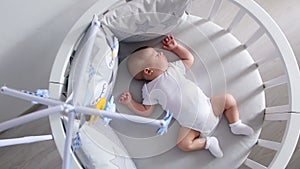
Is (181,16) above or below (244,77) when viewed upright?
above

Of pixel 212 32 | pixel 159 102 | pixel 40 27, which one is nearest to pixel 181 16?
pixel 212 32

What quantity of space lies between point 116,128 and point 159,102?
4.8 inches

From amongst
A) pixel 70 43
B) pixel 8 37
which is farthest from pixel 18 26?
pixel 70 43

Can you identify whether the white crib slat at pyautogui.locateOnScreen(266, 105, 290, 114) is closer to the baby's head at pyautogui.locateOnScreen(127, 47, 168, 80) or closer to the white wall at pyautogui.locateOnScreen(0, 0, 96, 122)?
the baby's head at pyautogui.locateOnScreen(127, 47, 168, 80)

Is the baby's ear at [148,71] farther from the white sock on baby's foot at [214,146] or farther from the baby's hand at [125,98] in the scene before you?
the white sock on baby's foot at [214,146]

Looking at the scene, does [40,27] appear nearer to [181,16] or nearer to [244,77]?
[181,16]

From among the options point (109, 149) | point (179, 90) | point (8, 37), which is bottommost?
point (109, 149)

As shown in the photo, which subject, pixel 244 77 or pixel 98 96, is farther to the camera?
pixel 244 77

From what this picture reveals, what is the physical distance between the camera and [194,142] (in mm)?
1007

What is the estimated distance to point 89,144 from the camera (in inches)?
36.6

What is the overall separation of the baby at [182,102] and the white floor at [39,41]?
0.64ft

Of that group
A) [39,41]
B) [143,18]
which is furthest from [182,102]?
[39,41]

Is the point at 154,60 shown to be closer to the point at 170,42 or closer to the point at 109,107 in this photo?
the point at 170,42

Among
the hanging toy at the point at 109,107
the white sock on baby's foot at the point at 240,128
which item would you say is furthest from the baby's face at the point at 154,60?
the white sock on baby's foot at the point at 240,128
